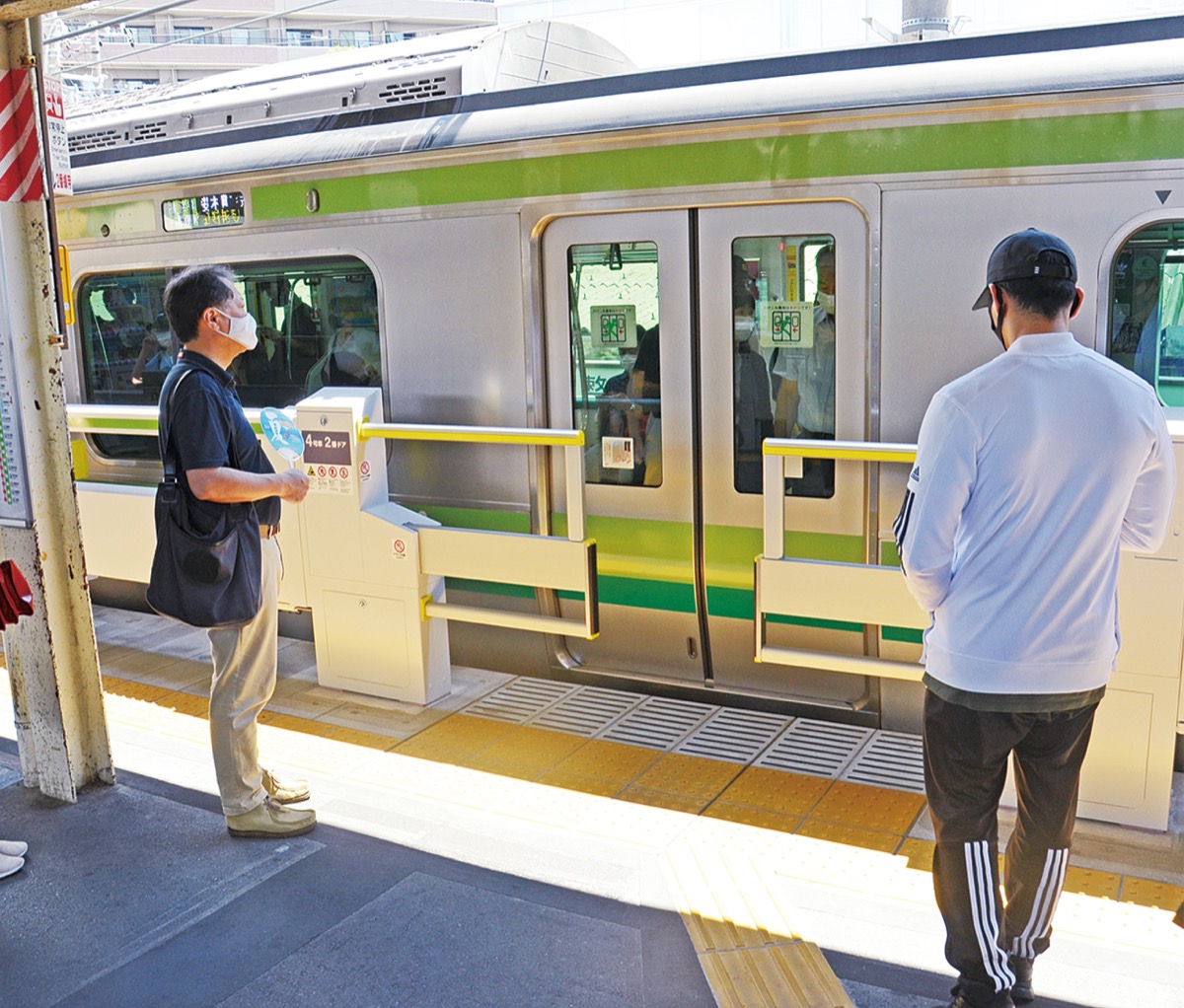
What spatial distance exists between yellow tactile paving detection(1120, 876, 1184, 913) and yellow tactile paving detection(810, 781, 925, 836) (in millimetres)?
705

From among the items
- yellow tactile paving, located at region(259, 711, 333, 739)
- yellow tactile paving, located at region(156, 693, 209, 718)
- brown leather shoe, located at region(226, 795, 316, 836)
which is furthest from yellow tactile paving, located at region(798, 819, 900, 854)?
yellow tactile paving, located at region(156, 693, 209, 718)

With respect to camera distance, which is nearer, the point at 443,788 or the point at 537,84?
the point at 443,788

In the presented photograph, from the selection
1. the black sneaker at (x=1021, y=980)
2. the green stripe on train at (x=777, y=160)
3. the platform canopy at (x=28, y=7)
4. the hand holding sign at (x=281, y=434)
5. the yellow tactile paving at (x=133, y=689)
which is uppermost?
the platform canopy at (x=28, y=7)

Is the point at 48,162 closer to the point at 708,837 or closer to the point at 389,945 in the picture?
the point at 389,945

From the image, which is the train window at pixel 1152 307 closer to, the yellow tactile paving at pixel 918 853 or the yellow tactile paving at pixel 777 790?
the yellow tactile paving at pixel 918 853

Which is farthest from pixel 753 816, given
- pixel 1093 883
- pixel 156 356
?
pixel 156 356

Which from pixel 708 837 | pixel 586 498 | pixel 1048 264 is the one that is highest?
pixel 1048 264

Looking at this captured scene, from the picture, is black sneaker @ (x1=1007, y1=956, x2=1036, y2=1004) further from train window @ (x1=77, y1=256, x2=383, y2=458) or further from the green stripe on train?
Result: train window @ (x1=77, y1=256, x2=383, y2=458)

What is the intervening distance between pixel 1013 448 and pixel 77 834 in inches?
128

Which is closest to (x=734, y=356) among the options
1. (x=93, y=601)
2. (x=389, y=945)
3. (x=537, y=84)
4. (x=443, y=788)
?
(x=537, y=84)

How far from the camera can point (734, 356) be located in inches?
194

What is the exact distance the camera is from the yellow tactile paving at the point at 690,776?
14.5 feet

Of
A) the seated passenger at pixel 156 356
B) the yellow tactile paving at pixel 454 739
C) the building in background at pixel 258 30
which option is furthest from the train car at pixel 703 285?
the building in background at pixel 258 30

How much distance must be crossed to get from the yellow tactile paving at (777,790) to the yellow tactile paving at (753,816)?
0.08 feet
